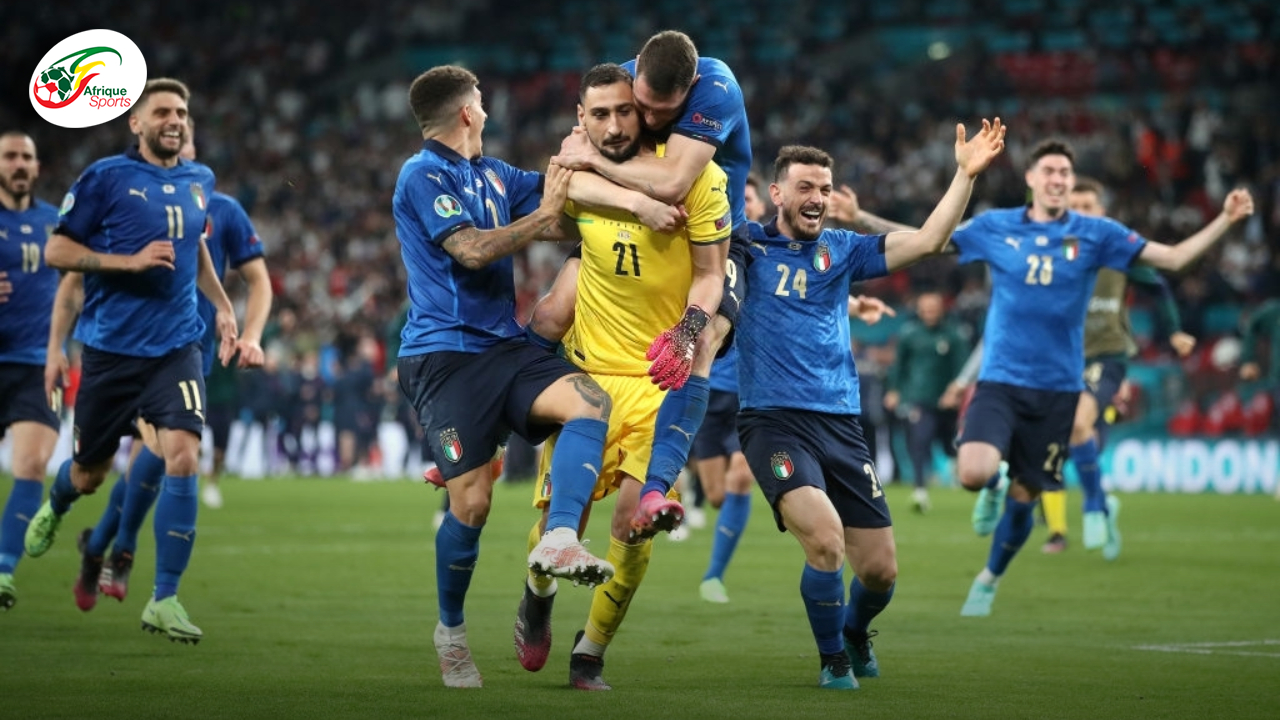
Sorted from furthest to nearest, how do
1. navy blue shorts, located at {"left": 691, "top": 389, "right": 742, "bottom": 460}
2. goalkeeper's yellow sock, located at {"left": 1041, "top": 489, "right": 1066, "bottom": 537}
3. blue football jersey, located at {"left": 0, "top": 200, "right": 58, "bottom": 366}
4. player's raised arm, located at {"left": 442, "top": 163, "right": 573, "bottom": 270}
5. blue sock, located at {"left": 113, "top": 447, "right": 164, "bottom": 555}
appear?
1. goalkeeper's yellow sock, located at {"left": 1041, "top": 489, "right": 1066, "bottom": 537}
2. navy blue shorts, located at {"left": 691, "top": 389, "right": 742, "bottom": 460}
3. blue football jersey, located at {"left": 0, "top": 200, "right": 58, "bottom": 366}
4. blue sock, located at {"left": 113, "top": 447, "right": 164, "bottom": 555}
5. player's raised arm, located at {"left": 442, "top": 163, "right": 573, "bottom": 270}

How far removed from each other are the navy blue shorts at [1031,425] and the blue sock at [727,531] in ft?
5.37

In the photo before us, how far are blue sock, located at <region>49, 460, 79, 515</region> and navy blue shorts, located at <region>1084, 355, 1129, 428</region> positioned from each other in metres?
8.91

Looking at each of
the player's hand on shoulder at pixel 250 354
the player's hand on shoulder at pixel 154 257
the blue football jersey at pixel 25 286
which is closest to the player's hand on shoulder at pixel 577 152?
the player's hand on shoulder at pixel 154 257

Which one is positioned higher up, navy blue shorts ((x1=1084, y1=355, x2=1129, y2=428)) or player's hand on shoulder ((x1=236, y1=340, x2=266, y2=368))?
player's hand on shoulder ((x1=236, y1=340, x2=266, y2=368))

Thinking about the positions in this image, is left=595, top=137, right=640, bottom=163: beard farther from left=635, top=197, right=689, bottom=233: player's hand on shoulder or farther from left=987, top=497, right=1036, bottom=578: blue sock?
left=987, top=497, right=1036, bottom=578: blue sock

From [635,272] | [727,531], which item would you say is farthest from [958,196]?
[727,531]

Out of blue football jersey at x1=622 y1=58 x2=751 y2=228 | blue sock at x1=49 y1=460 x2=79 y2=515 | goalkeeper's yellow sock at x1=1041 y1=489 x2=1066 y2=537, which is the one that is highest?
blue football jersey at x1=622 y1=58 x2=751 y2=228

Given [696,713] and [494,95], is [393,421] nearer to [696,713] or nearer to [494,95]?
[494,95]

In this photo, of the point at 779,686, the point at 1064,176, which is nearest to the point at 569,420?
the point at 779,686

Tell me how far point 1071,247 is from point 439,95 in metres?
4.99

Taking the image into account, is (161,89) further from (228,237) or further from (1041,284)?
(1041,284)

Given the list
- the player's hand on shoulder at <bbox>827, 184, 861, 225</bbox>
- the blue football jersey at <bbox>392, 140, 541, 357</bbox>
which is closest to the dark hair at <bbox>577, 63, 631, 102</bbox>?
the blue football jersey at <bbox>392, 140, 541, 357</bbox>

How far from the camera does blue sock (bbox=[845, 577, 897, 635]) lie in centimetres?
800

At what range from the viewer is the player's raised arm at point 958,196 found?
7.81 metres
